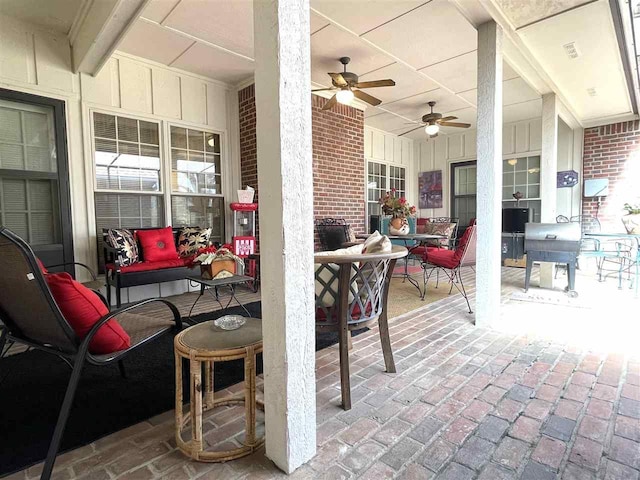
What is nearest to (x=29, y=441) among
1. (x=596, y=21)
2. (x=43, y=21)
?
(x=43, y=21)

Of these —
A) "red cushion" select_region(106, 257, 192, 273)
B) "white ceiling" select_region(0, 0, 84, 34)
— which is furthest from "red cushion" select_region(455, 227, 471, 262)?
"white ceiling" select_region(0, 0, 84, 34)

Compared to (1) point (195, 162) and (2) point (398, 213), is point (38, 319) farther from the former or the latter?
(2) point (398, 213)

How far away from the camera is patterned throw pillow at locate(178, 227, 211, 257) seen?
4.21 metres

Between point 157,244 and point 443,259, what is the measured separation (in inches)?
135

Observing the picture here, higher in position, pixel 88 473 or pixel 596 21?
pixel 596 21

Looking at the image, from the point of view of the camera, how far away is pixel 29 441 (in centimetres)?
149

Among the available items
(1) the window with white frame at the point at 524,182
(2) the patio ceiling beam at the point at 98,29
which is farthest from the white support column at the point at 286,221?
(1) the window with white frame at the point at 524,182

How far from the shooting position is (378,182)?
7.54 meters

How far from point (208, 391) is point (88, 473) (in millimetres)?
560

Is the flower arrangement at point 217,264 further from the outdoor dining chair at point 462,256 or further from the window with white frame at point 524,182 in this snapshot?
the window with white frame at point 524,182

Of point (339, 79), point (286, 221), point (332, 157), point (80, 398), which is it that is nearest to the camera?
point (286, 221)

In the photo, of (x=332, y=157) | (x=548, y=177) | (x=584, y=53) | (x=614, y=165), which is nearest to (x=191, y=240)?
(x=332, y=157)

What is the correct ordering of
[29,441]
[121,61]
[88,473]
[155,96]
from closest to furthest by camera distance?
[88,473]
[29,441]
[121,61]
[155,96]

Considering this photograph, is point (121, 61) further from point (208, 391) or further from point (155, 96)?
point (208, 391)
